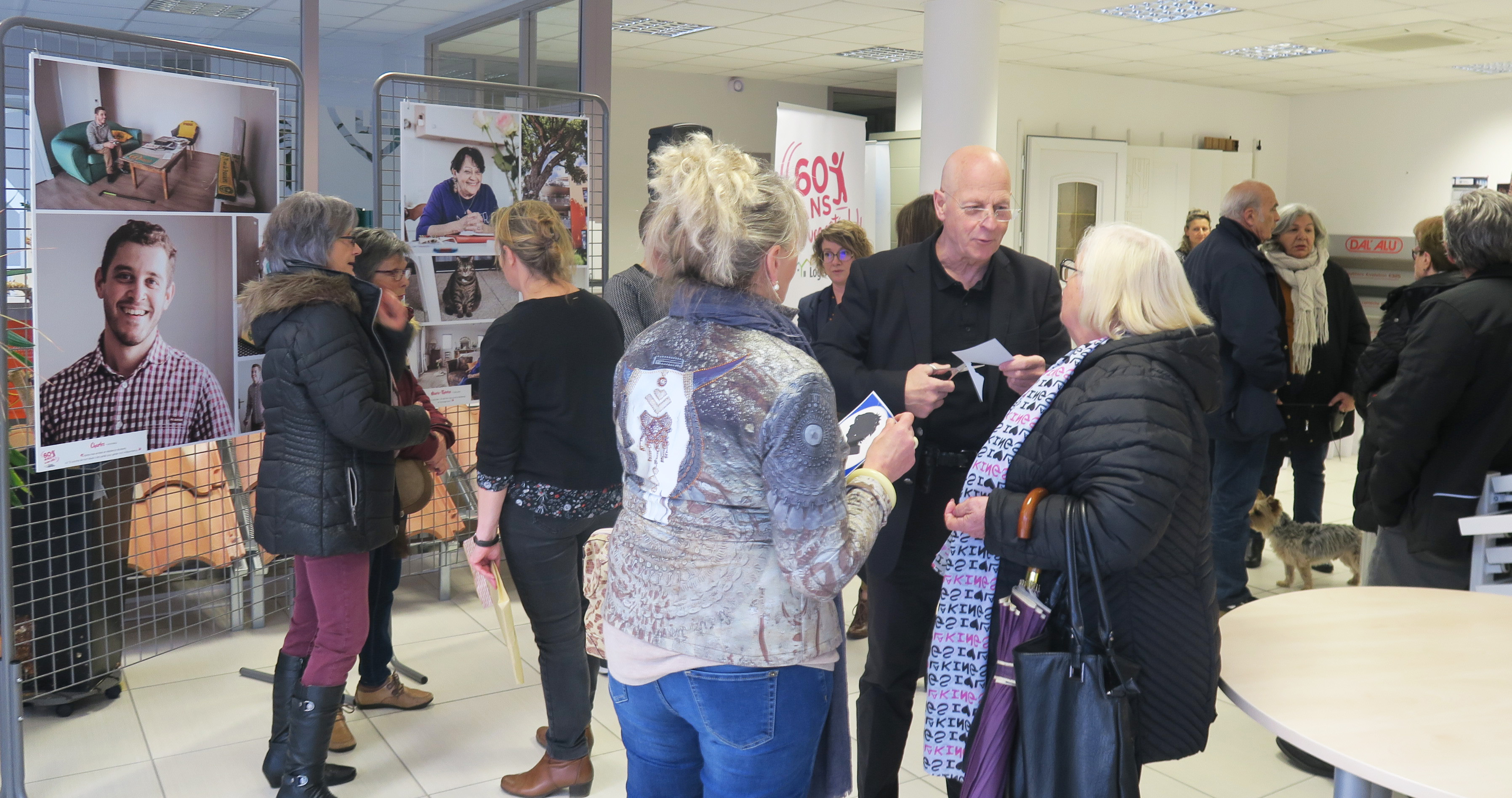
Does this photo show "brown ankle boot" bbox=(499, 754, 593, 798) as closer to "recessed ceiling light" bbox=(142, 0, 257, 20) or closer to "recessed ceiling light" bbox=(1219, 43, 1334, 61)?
"recessed ceiling light" bbox=(142, 0, 257, 20)

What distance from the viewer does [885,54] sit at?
930 centimetres

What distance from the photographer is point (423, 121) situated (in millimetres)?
3395

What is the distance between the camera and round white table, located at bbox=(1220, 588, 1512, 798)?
1442 millimetres

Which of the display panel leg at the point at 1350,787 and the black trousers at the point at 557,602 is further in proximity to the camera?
the black trousers at the point at 557,602

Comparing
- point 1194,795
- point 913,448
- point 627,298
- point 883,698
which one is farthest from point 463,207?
point 1194,795

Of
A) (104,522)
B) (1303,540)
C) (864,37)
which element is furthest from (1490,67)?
(104,522)

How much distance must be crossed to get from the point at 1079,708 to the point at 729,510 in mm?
667

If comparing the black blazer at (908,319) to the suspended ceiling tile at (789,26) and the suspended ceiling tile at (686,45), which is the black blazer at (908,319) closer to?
the suspended ceiling tile at (789,26)

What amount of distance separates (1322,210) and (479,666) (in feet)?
38.2

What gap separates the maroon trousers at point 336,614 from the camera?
8.28ft

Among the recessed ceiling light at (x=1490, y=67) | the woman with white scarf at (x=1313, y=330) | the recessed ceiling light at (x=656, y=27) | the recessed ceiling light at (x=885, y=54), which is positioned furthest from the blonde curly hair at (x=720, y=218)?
the recessed ceiling light at (x=1490, y=67)

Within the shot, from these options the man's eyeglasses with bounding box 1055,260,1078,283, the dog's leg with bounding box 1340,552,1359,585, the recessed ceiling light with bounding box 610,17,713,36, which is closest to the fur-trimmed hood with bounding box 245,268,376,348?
the man's eyeglasses with bounding box 1055,260,1078,283

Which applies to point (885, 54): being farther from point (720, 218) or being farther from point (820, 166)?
point (720, 218)

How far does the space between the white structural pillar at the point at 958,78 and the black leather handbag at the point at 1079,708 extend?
558 cm
